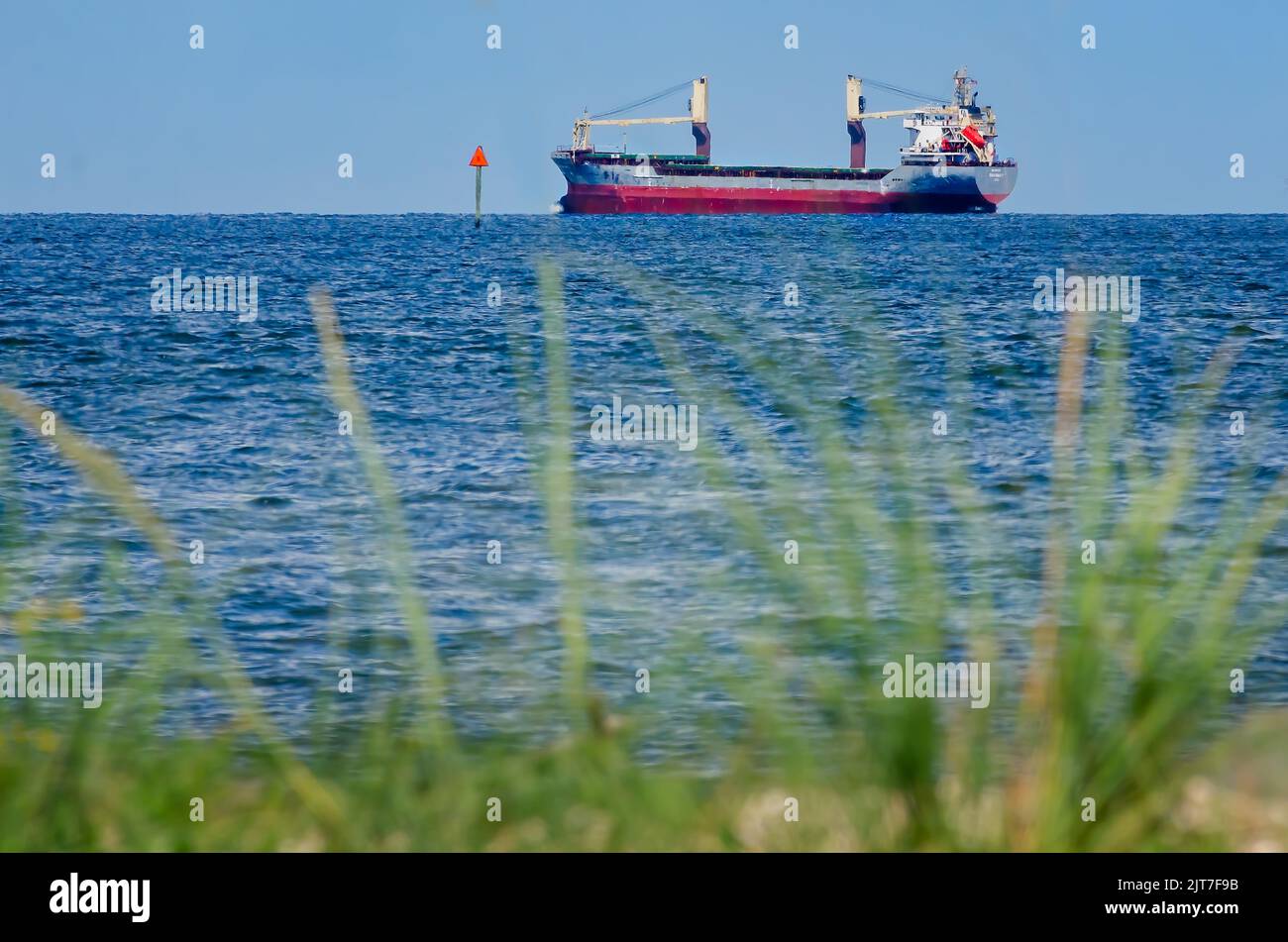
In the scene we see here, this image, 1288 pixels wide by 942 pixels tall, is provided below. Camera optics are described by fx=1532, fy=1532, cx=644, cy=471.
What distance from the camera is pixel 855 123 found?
11756 cm

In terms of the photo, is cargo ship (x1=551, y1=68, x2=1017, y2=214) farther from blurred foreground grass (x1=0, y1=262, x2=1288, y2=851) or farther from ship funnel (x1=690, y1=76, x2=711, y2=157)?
blurred foreground grass (x1=0, y1=262, x2=1288, y2=851)

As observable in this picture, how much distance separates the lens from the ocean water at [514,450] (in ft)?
18.2

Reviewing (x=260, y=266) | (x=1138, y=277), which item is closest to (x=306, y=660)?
(x=1138, y=277)

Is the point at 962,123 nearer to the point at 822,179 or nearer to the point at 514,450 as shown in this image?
the point at 822,179

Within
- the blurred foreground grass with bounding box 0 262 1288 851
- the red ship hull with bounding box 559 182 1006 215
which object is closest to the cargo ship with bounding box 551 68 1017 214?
the red ship hull with bounding box 559 182 1006 215

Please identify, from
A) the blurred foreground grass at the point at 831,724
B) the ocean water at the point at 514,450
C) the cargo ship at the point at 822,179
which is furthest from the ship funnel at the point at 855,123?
the blurred foreground grass at the point at 831,724

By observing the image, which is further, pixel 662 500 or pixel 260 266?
pixel 260 266

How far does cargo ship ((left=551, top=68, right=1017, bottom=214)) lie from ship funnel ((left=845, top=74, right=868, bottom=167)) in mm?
2226

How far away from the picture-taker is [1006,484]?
11.6 meters

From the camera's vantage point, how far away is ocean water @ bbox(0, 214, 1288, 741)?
5543 millimetres

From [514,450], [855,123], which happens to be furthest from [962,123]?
[514,450]

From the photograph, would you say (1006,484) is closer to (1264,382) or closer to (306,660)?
(306,660)

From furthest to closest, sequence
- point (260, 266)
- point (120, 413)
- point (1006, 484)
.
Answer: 1. point (260, 266)
2. point (120, 413)
3. point (1006, 484)

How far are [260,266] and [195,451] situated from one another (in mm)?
40893
